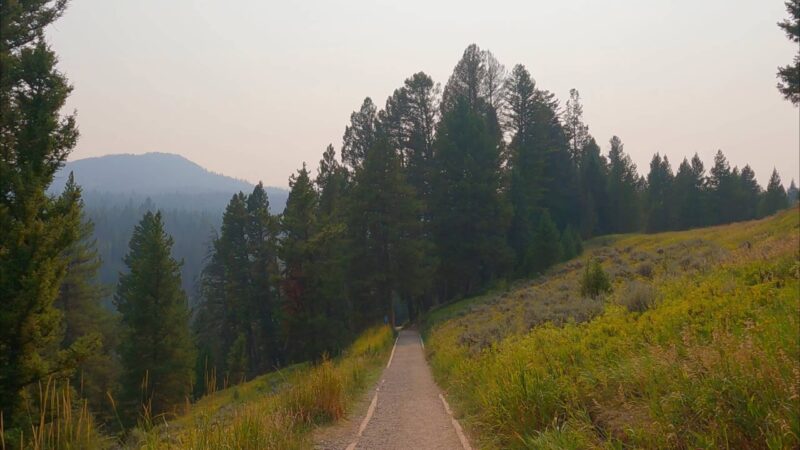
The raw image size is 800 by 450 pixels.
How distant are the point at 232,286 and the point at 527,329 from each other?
1599 inches

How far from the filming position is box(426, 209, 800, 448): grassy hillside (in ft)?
14.0

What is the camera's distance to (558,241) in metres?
42.5

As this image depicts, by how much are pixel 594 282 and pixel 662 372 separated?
12203mm

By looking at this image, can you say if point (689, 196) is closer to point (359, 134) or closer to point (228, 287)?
point (359, 134)

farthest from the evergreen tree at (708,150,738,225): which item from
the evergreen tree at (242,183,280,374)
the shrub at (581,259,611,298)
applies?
the shrub at (581,259,611,298)

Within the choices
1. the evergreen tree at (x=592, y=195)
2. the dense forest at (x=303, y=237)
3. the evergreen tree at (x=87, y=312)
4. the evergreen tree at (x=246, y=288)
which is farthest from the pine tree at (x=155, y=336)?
the evergreen tree at (x=592, y=195)

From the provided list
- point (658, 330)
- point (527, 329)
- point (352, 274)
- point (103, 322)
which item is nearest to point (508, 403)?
point (658, 330)

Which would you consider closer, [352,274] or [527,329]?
[527,329]

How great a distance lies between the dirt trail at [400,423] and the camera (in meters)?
8.25

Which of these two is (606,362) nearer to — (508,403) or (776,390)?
(508,403)

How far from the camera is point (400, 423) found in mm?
9805

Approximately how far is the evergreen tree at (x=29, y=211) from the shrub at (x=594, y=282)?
49.8ft

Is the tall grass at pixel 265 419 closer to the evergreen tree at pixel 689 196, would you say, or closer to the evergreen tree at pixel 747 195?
the evergreen tree at pixel 689 196

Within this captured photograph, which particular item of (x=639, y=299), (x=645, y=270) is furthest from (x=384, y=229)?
(x=639, y=299)
